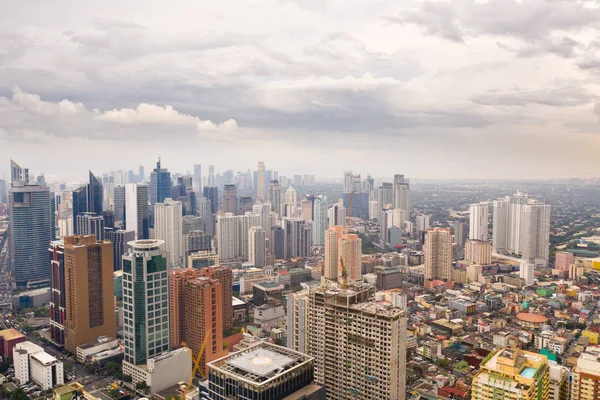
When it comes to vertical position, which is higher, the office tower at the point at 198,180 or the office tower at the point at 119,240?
the office tower at the point at 198,180

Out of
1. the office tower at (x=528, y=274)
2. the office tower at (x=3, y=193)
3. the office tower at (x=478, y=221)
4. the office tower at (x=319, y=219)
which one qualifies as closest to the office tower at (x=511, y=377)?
the office tower at (x=528, y=274)

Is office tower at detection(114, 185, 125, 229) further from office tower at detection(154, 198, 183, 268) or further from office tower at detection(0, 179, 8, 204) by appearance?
office tower at detection(0, 179, 8, 204)

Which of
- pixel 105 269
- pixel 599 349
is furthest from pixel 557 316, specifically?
pixel 105 269

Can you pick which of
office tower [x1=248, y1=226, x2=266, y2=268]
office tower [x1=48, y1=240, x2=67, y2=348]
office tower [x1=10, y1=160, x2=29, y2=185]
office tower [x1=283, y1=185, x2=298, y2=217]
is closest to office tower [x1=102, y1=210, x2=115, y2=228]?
office tower [x1=10, y1=160, x2=29, y2=185]

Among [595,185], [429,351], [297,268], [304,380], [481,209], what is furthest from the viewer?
[481,209]

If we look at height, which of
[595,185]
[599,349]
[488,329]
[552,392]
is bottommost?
[488,329]

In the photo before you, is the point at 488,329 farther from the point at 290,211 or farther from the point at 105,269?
the point at 290,211

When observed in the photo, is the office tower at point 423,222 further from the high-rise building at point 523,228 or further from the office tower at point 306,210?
the office tower at point 306,210

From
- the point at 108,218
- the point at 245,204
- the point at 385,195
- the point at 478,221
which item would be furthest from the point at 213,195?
the point at 478,221
